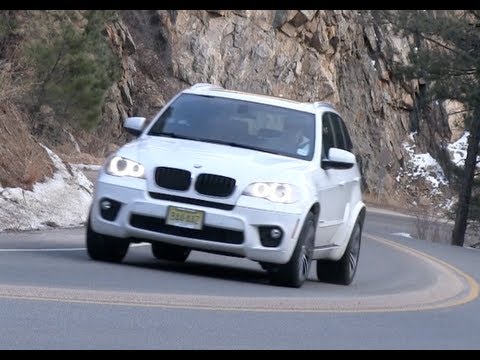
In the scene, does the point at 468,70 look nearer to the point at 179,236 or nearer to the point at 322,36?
the point at 322,36

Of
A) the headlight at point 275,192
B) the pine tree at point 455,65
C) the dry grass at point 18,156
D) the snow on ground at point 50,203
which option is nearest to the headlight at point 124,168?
the headlight at point 275,192

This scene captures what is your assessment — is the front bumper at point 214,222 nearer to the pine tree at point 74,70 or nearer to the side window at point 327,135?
the side window at point 327,135

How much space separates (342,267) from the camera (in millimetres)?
13414

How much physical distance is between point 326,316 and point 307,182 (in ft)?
6.15

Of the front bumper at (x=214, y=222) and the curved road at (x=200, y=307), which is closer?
the curved road at (x=200, y=307)

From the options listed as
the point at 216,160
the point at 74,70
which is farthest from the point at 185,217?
the point at 74,70

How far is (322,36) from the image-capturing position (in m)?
52.2

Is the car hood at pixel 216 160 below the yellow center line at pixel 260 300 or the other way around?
the other way around

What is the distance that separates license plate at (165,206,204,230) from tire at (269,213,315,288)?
933 millimetres

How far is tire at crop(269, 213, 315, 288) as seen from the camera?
37.2 ft

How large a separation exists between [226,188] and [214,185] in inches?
4.6

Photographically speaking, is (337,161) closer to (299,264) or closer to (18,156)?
(299,264)

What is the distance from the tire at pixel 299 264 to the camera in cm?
1132

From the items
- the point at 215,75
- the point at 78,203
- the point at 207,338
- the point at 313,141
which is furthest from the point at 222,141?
the point at 215,75
